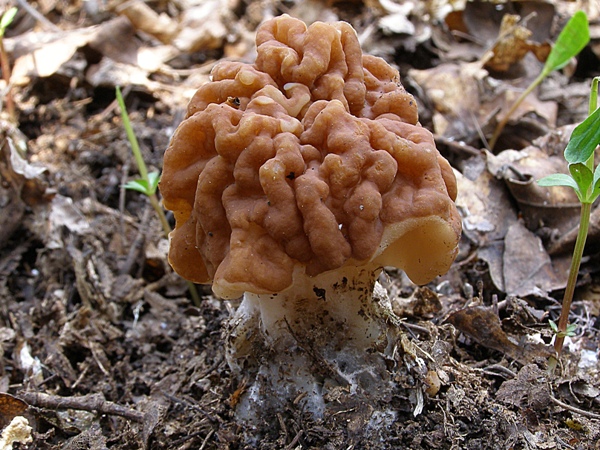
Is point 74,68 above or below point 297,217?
below

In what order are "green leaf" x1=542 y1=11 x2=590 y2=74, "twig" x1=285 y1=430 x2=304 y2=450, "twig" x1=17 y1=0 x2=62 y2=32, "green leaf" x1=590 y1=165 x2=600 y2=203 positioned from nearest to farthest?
"green leaf" x1=590 y1=165 x2=600 y2=203
"twig" x1=285 y1=430 x2=304 y2=450
"green leaf" x1=542 y1=11 x2=590 y2=74
"twig" x1=17 y1=0 x2=62 y2=32

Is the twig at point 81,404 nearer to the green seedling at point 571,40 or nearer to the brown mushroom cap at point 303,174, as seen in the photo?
the brown mushroom cap at point 303,174

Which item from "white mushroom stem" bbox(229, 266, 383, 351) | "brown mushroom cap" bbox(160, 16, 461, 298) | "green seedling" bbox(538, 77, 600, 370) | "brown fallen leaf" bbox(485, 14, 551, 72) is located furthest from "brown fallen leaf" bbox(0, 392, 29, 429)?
"brown fallen leaf" bbox(485, 14, 551, 72)

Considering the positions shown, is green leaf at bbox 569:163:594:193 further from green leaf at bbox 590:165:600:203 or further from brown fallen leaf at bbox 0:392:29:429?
brown fallen leaf at bbox 0:392:29:429

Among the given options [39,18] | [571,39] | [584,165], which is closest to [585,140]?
[584,165]

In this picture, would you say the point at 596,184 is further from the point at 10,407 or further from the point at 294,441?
the point at 10,407

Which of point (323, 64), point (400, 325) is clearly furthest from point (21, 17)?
point (400, 325)

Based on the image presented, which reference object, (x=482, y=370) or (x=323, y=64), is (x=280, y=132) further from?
(x=482, y=370)
